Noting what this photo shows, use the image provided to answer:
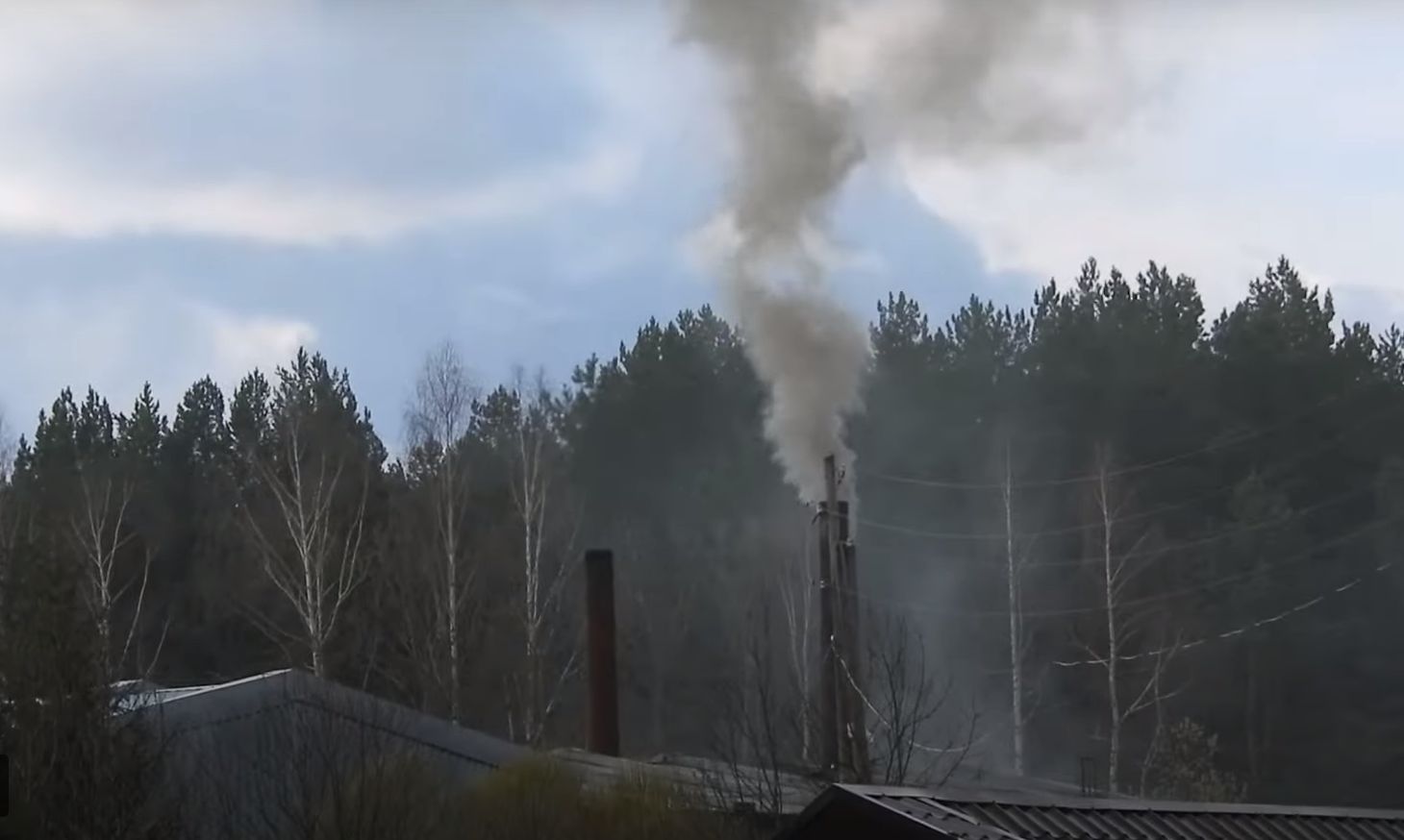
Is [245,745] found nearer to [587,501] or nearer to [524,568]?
[524,568]

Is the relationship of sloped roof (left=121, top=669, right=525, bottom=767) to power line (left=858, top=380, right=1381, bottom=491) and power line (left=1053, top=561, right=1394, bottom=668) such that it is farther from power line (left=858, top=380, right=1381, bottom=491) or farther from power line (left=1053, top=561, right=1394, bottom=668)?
power line (left=1053, top=561, right=1394, bottom=668)

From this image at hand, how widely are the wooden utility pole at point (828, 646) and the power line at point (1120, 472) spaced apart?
21803mm

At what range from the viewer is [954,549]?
53.2 metres

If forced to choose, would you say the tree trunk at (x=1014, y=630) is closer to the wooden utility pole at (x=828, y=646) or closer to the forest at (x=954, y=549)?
the forest at (x=954, y=549)

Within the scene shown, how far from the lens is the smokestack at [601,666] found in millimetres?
35062

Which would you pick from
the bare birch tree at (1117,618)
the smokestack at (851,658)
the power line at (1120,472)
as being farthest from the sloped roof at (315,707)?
the power line at (1120,472)

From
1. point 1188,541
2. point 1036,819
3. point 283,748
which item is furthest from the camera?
point 1188,541

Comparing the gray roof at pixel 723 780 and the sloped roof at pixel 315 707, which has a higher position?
the sloped roof at pixel 315 707

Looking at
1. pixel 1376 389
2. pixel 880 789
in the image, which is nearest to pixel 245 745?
pixel 880 789

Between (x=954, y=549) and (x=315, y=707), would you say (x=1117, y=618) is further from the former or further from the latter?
(x=315, y=707)

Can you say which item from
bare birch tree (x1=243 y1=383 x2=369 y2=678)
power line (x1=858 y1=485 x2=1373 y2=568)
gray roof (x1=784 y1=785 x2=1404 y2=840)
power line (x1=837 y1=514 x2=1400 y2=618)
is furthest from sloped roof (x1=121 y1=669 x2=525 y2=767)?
power line (x1=858 y1=485 x2=1373 y2=568)

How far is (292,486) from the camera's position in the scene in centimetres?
4900

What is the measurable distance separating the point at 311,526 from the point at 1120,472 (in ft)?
67.7

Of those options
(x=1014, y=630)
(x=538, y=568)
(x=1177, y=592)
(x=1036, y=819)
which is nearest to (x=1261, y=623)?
(x=1177, y=592)
